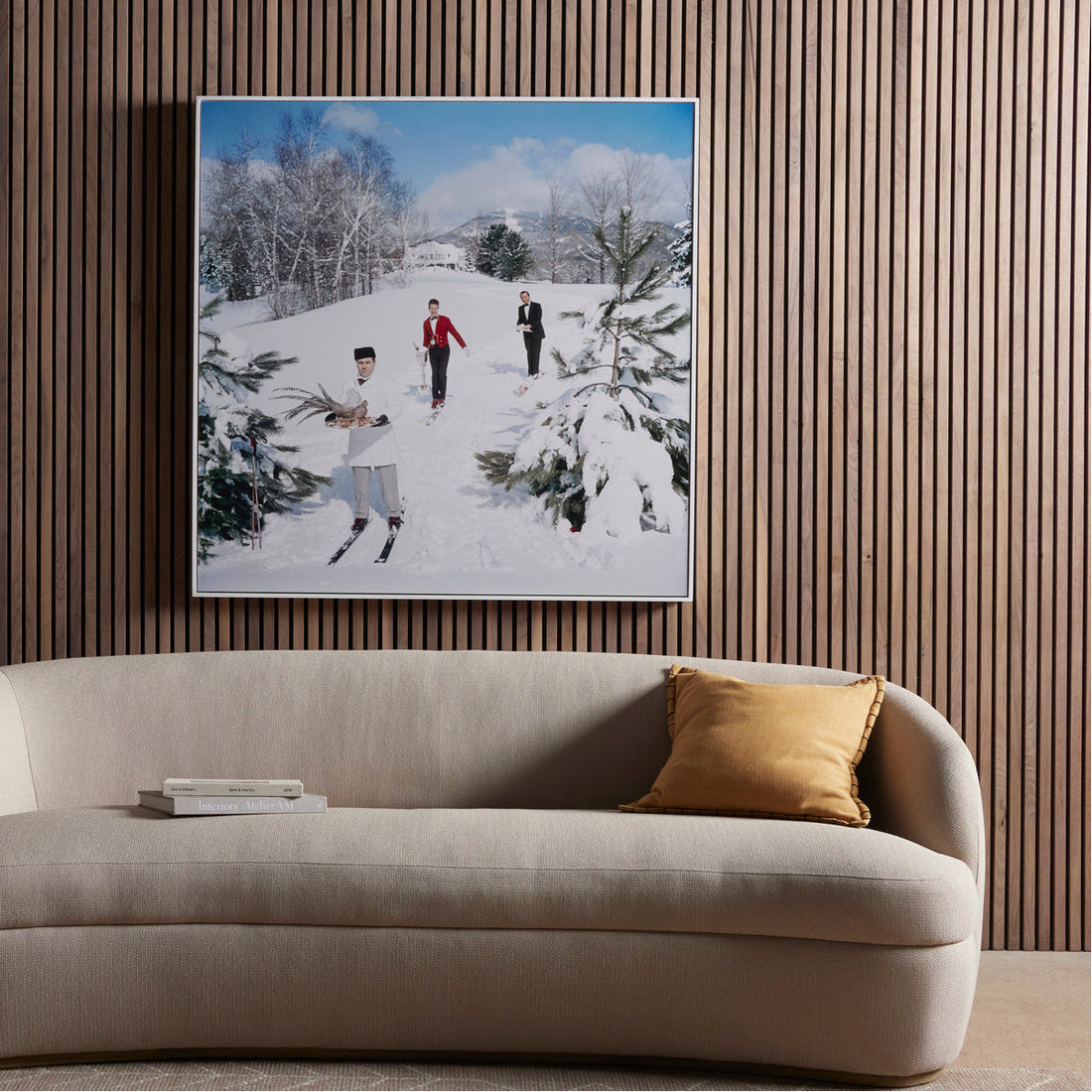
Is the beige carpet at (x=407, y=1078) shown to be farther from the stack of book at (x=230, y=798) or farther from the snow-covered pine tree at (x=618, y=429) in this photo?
the snow-covered pine tree at (x=618, y=429)

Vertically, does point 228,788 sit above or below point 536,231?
below

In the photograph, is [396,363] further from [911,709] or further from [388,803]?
[911,709]

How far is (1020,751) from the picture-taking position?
321cm

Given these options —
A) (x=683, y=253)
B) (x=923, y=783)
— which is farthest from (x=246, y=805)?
(x=683, y=253)

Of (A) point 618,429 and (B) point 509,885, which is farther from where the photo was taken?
(A) point 618,429

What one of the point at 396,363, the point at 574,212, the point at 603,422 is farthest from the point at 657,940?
the point at 574,212

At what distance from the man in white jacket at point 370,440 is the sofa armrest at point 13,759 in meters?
1.05

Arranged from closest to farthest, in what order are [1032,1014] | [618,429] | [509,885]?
1. [509,885]
2. [1032,1014]
3. [618,429]

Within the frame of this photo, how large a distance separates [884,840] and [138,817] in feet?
5.56

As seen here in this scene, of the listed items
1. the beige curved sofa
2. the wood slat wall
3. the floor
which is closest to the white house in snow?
the wood slat wall

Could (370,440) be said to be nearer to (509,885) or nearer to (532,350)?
(532,350)

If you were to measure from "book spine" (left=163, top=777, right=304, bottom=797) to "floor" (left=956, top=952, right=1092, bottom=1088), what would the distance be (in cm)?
165

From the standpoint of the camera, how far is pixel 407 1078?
2199 mm

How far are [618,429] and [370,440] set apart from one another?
760 mm
